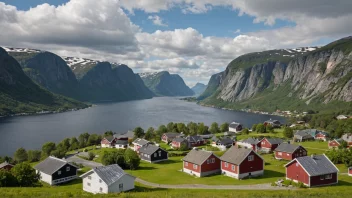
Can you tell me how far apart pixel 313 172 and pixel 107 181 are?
31.3 meters

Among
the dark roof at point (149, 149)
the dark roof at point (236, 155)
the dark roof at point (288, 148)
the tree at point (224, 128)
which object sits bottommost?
the tree at point (224, 128)

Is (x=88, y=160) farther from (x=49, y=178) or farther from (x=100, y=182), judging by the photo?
(x=100, y=182)

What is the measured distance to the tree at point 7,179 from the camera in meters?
46.8

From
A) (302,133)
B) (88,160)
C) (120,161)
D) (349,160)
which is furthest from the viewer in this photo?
(302,133)

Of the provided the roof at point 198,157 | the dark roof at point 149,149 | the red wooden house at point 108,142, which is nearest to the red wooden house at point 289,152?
the roof at point 198,157

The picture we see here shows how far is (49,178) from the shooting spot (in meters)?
55.1

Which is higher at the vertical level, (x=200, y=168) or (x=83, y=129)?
(x=200, y=168)

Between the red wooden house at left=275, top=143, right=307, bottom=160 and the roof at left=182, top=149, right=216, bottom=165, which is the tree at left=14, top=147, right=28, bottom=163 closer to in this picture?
the roof at left=182, top=149, right=216, bottom=165

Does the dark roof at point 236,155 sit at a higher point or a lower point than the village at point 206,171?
higher

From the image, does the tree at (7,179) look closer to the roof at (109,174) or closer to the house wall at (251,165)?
the roof at (109,174)

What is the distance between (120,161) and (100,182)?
20.0 meters

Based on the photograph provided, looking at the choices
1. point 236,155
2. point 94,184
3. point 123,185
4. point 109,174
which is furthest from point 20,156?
point 236,155

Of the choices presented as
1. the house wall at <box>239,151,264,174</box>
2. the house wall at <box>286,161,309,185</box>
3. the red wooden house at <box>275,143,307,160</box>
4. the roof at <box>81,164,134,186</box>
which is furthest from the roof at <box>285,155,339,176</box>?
the roof at <box>81,164,134,186</box>

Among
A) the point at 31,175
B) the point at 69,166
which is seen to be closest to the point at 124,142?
the point at 69,166
